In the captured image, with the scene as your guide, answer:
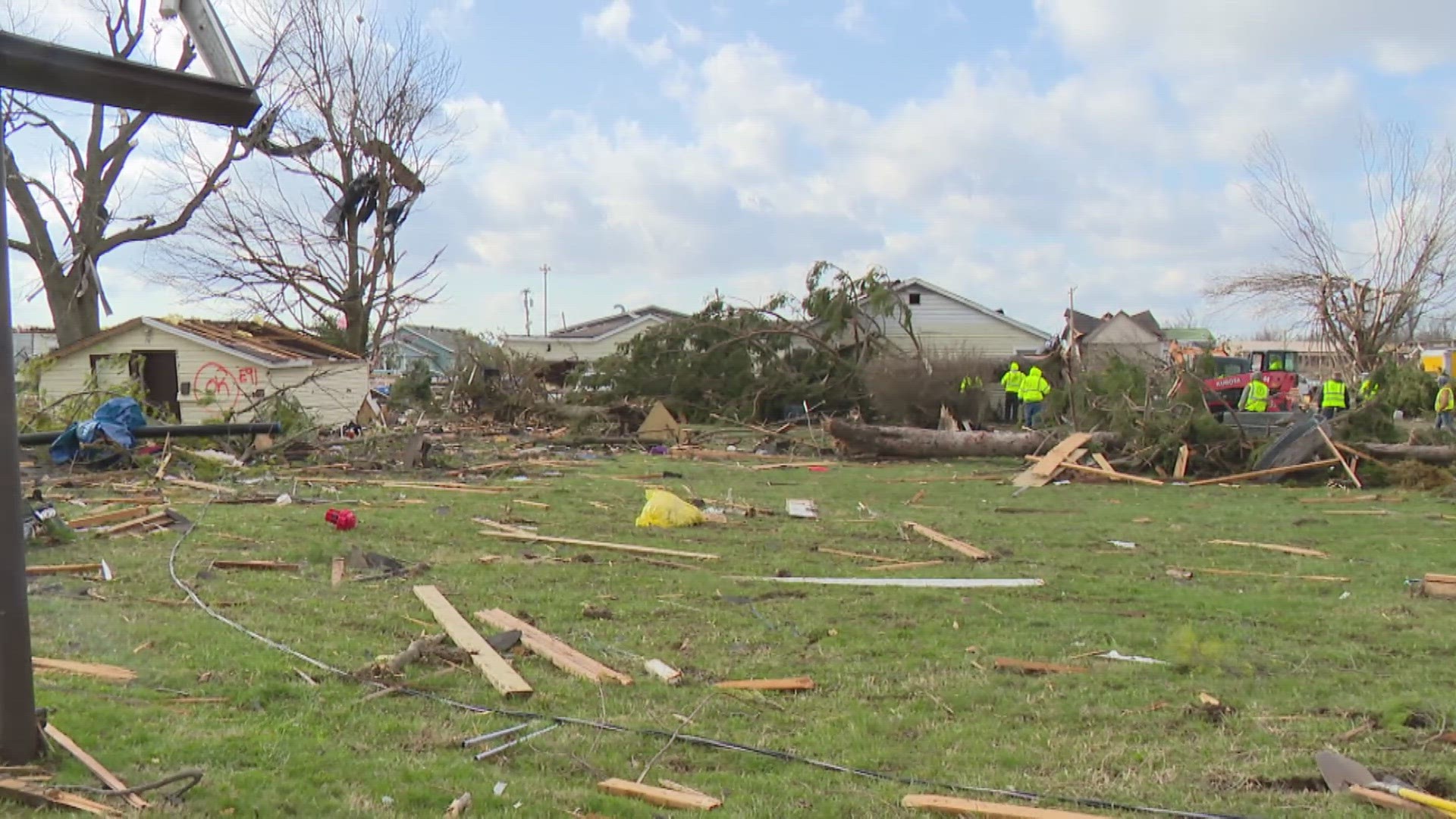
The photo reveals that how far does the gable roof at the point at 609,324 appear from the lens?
47.6 m

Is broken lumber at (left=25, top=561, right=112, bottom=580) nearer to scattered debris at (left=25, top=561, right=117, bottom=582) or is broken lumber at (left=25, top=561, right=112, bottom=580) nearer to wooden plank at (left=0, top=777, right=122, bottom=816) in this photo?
scattered debris at (left=25, top=561, right=117, bottom=582)

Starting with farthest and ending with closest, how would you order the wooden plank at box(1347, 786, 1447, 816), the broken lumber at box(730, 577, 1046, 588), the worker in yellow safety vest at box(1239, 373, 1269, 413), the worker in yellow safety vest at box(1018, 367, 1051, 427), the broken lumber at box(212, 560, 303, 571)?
the worker in yellow safety vest at box(1239, 373, 1269, 413) < the worker in yellow safety vest at box(1018, 367, 1051, 427) < the broken lumber at box(212, 560, 303, 571) < the broken lumber at box(730, 577, 1046, 588) < the wooden plank at box(1347, 786, 1447, 816)

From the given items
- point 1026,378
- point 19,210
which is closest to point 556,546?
point 1026,378

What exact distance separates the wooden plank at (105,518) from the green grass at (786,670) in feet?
2.40

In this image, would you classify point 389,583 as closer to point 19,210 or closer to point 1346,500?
point 1346,500

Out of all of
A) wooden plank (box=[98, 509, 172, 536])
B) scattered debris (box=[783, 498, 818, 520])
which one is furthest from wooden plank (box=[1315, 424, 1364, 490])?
wooden plank (box=[98, 509, 172, 536])

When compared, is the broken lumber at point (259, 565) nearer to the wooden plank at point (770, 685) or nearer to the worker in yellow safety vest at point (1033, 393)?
the wooden plank at point (770, 685)

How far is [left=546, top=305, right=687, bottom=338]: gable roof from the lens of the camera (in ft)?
156

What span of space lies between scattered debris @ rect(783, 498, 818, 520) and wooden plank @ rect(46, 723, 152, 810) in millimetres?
8569

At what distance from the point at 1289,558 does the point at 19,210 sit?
2665 cm

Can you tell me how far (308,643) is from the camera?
594cm

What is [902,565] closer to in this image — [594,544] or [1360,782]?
[594,544]

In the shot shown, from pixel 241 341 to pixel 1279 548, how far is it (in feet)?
74.1

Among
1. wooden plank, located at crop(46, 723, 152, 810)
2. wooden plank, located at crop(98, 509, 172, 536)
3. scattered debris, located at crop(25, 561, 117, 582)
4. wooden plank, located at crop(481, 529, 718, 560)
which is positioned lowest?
wooden plank, located at crop(481, 529, 718, 560)
